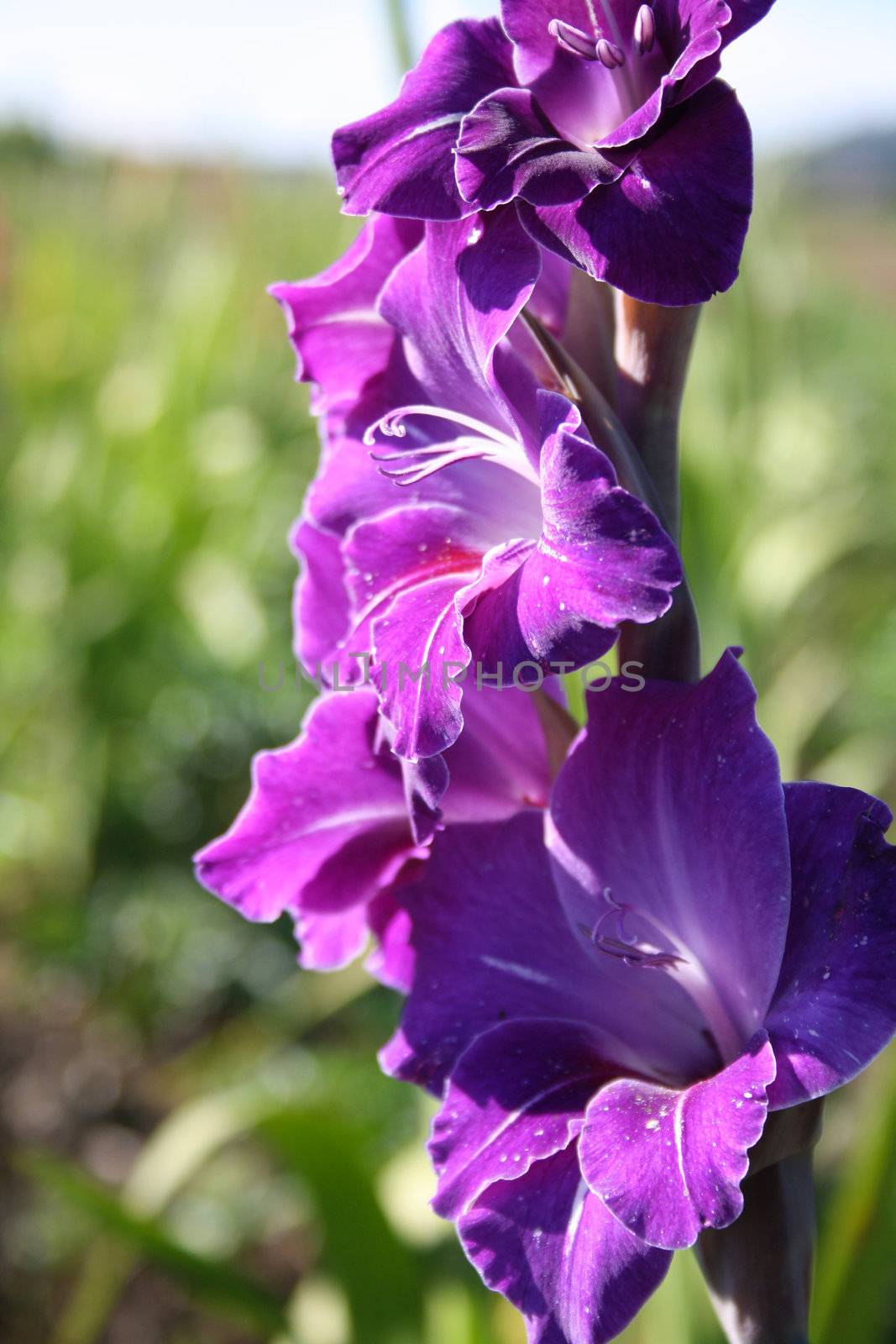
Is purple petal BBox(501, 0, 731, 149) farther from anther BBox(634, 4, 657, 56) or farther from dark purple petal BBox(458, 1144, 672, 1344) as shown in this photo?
dark purple petal BBox(458, 1144, 672, 1344)

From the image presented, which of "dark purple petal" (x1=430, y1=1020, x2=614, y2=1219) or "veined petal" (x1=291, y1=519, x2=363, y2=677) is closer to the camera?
"dark purple petal" (x1=430, y1=1020, x2=614, y2=1219)

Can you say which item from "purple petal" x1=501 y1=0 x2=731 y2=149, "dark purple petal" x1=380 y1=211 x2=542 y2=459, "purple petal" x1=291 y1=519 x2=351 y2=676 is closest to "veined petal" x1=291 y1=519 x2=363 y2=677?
"purple petal" x1=291 y1=519 x2=351 y2=676

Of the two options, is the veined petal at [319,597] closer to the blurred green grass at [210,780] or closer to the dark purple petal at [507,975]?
the dark purple petal at [507,975]

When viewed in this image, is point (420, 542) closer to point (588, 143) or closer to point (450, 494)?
point (450, 494)

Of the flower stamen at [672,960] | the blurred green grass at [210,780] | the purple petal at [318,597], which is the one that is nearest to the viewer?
the flower stamen at [672,960]

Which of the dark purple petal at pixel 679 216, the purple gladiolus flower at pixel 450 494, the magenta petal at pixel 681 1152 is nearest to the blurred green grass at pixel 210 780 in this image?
the magenta petal at pixel 681 1152

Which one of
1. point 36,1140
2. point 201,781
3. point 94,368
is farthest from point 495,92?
point 94,368

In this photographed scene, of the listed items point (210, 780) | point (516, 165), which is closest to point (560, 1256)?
point (516, 165)
